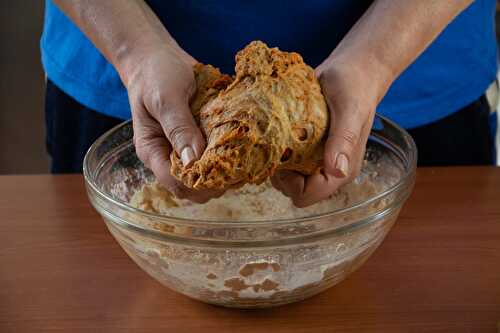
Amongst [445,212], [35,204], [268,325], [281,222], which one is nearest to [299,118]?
[281,222]

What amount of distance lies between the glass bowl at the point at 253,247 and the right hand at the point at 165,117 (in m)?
0.08

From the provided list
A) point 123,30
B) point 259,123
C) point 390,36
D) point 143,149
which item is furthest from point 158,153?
point 390,36

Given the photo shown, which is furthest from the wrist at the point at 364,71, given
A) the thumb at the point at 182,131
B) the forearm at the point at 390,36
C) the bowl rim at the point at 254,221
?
the thumb at the point at 182,131

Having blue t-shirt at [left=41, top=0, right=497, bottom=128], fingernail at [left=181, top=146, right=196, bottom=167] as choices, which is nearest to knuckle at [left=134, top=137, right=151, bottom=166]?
fingernail at [left=181, top=146, right=196, bottom=167]

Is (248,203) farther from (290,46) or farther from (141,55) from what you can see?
(290,46)

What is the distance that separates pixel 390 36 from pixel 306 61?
0.30m

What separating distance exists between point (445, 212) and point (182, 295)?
48 cm

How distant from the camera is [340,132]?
783 mm

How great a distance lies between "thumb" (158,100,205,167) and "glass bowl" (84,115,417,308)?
0.27 ft

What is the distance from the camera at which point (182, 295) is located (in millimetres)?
883

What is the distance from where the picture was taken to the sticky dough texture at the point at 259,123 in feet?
2.39

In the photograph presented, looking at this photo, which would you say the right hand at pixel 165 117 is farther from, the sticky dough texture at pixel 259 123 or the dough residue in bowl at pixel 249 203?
the dough residue in bowl at pixel 249 203

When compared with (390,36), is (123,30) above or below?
below

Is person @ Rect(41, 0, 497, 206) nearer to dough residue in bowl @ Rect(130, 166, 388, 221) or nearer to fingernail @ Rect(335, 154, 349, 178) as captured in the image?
fingernail @ Rect(335, 154, 349, 178)
